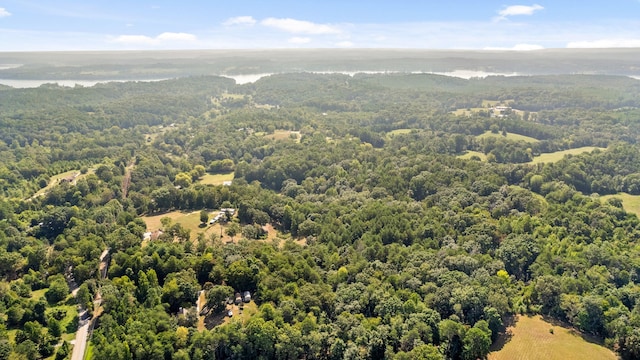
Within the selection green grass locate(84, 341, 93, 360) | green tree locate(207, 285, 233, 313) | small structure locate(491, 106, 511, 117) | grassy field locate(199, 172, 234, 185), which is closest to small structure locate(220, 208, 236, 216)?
grassy field locate(199, 172, 234, 185)

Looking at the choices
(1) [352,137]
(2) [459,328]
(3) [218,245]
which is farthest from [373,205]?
(1) [352,137]

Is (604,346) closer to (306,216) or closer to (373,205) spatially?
(373,205)

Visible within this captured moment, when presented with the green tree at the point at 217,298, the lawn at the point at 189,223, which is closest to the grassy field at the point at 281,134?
the lawn at the point at 189,223

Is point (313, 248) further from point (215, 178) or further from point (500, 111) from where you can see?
point (500, 111)

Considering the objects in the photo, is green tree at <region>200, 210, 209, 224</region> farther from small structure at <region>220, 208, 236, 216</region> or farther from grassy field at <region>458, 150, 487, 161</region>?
grassy field at <region>458, 150, 487, 161</region>

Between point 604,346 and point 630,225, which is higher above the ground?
point 630,225

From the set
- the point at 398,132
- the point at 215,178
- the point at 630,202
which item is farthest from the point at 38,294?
the point at 398,132
